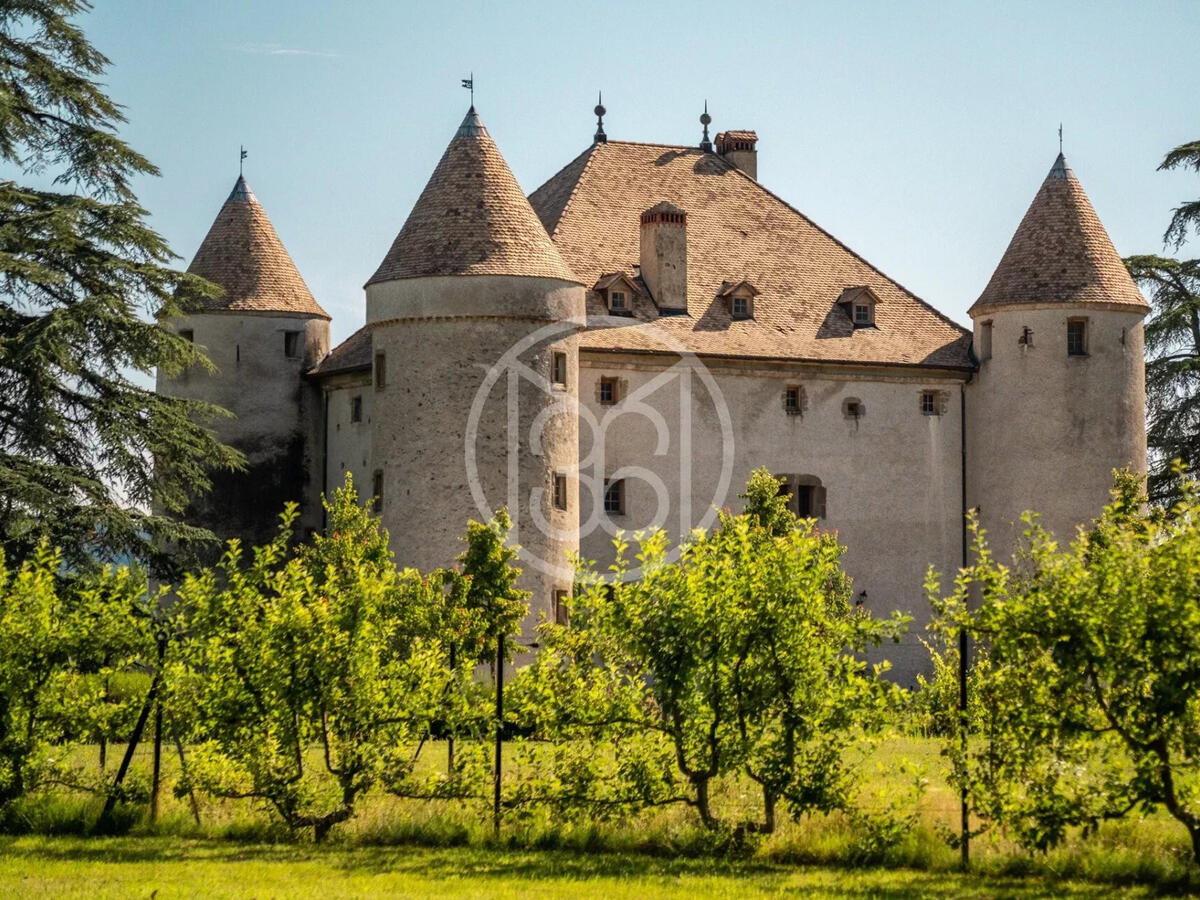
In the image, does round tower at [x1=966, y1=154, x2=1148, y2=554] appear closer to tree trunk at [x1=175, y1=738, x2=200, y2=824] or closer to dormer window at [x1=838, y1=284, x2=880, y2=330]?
dormer window at [x1=838, y1=284, x2=880, y2=330]

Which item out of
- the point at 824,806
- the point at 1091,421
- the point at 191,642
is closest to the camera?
the point at 824,806

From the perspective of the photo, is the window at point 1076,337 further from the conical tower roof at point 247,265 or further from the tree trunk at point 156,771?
the tree trunk at point 156,771

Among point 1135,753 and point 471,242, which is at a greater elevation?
point 471,242

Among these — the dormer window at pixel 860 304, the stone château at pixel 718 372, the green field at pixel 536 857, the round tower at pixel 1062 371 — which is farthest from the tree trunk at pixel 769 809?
the dormer window at pixel 860 304

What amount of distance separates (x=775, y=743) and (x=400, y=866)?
3921 millimetres

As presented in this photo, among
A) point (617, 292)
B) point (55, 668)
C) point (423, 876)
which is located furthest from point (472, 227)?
point (423, 876)

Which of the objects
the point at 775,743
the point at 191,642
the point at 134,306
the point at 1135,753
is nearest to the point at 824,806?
the point at 775,743

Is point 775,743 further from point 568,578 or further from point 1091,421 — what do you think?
point 1091,421

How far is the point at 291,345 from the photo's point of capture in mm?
45312

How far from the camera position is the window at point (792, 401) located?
4394cm

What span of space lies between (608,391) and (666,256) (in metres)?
3.60

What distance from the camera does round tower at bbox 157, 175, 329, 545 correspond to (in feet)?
146

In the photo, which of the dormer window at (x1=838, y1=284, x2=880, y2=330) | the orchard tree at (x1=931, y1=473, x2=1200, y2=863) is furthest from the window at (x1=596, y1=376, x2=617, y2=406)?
the orchard tree at (x1=931, y1=473, x2=1200, y2=863)

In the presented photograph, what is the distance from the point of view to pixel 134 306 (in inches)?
1383
